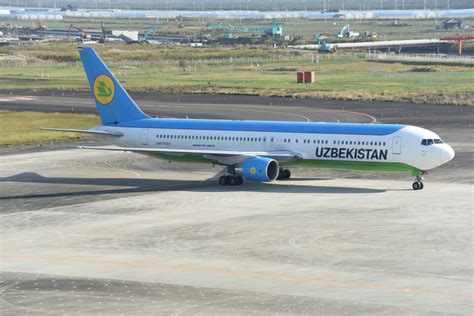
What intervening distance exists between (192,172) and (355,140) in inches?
574

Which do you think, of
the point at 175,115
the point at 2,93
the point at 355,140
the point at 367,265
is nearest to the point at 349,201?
the point at 355,140

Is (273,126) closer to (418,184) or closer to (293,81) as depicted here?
(418,184)

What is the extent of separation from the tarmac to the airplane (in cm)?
154

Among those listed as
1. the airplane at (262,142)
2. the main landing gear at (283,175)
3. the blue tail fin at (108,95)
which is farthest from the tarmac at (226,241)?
the blue tail fin at (108,95)

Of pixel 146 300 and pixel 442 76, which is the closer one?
pixel 146 300

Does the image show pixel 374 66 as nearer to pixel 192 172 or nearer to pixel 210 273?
pixel 192 172

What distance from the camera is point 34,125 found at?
105250 millimetres

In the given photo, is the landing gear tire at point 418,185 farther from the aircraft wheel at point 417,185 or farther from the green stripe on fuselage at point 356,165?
the green stripe on fuselage at point 356,165

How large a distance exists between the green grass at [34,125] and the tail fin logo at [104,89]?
63.7 ft

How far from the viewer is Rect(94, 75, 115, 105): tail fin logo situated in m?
74.6

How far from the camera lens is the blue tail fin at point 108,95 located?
243 feet

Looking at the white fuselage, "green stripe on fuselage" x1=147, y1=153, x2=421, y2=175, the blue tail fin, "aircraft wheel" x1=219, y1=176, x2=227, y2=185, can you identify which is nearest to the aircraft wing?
the white fuselage

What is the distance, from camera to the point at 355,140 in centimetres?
6562

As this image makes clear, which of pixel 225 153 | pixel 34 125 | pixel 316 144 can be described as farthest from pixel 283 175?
pixel 34 125
